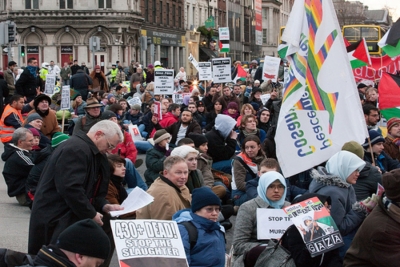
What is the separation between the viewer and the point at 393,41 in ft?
43.3

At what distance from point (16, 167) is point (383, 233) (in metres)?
7.45

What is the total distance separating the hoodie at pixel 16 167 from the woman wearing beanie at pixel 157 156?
6.05 ft

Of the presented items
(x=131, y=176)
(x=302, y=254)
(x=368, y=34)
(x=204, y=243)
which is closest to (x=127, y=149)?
(x=131, y=176)

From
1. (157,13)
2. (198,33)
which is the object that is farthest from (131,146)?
(198,33)

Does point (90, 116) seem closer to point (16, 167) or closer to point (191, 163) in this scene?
point (16, 167)

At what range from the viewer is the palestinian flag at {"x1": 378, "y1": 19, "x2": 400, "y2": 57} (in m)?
13.2

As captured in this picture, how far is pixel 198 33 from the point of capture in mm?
76312

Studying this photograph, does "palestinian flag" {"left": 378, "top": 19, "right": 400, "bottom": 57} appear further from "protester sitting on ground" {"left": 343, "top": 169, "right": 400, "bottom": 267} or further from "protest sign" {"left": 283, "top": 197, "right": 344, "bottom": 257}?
"protester sitting on ground" {"left": 343, "top": 169, "right": 400, "bottom": 267}

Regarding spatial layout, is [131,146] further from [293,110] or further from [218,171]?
[293,110]

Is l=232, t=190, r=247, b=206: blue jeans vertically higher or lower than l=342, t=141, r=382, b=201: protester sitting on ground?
→ lower

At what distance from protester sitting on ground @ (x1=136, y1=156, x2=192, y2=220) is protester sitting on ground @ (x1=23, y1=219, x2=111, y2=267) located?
2940 mm

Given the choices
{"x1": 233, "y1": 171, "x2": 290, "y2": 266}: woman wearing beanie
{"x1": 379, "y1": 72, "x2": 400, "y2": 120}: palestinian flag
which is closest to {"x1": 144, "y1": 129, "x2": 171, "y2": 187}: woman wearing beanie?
{"x1": 379, "y1": 72, "x2": 400, "y2": 120}: palestinian flag

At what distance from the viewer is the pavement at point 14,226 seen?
9562mm

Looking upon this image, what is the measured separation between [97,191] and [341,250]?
2.07 m
